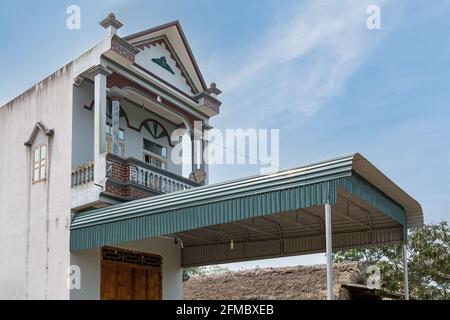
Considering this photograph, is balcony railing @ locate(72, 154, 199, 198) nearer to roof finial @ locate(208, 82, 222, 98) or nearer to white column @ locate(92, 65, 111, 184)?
white column @ locate(92, 65, 111, 184)

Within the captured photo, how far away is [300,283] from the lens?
18.0m

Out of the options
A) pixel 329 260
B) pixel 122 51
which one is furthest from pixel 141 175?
pixel 329 260

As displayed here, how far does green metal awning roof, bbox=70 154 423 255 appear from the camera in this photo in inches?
349

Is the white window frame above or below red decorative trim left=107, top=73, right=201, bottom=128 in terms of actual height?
below

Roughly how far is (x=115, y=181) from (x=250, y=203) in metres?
3.82

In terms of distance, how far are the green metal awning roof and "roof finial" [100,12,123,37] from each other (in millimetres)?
3839

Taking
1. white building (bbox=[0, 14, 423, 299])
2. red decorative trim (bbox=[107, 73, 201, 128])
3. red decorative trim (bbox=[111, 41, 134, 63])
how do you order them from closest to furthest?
white building (bbox=[0, 14, 423, 299]), red decorative trim (bbox=[111, 41, 134, 63]), red decorative trim (bbox=[107, 73, 201, 128])

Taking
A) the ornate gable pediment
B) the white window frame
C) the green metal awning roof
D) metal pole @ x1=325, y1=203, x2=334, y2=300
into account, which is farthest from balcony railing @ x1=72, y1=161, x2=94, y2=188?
metal pole @ x1=325, y1=203, x2=334, y2=300

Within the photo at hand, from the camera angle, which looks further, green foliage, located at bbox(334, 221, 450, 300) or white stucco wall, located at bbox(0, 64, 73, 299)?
green foliage, located at bbox(334, 221, 450, 300)

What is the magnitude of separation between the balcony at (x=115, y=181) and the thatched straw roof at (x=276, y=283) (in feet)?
21.8

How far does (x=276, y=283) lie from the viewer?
18.5m

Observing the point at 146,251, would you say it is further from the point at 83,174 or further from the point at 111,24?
the point at 111,24
